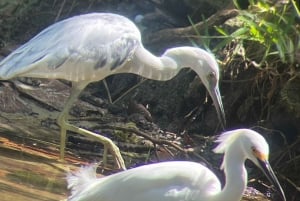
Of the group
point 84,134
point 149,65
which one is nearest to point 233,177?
point 149,65

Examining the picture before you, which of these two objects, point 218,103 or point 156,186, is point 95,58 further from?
point 156,186

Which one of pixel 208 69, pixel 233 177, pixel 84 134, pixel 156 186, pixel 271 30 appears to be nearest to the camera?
pixel 156 186

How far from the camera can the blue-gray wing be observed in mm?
6910

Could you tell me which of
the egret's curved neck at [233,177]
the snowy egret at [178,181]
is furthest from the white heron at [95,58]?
the egret's curved neck at [233,177]

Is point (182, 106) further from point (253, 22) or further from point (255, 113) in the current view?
point (253, 22)

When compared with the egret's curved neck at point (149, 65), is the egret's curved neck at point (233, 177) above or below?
below

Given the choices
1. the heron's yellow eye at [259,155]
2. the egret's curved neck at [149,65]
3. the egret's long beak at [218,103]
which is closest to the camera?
the heron's yellow eye at [259,155]

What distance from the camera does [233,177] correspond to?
518 cm

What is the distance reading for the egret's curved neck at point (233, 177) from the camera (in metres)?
5.10

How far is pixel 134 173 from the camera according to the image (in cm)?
511

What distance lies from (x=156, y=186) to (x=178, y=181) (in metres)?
0.12

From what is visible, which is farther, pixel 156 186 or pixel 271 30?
pixel 271 30

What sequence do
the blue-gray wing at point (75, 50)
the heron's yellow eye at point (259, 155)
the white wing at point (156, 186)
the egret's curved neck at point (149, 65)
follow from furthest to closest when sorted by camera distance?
the egret's curved neck at point (149, 65) < the blue-gray wing at point (75, 50) < the heron's yellow eye at point (259, 155) < the white wing at point (156, 186)

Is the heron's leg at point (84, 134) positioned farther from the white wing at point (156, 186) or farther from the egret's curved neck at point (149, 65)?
the white wing at point (156, 186)
